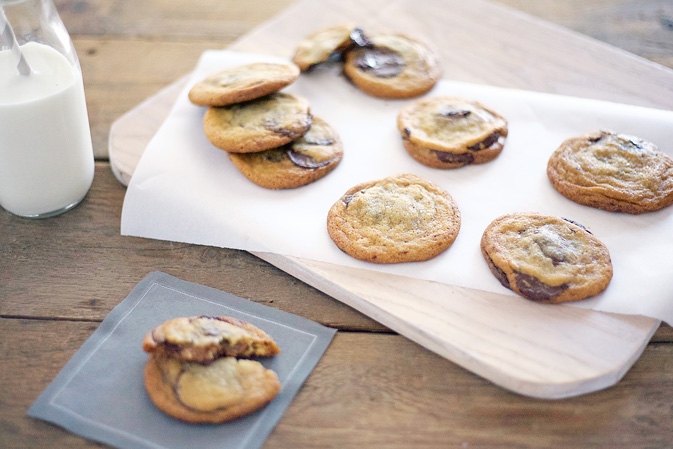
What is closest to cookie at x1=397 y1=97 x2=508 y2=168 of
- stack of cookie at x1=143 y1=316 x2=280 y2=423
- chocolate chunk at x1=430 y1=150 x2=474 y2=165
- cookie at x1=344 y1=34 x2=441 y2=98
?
chocolate chunk at x1=430 y1=150 x2=474 y2=165

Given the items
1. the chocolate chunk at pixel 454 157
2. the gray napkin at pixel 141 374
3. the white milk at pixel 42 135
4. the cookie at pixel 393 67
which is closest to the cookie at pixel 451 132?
the chocolate chunk at pixel 454 157

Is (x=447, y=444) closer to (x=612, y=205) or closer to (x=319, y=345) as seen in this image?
(x=319, y=345)

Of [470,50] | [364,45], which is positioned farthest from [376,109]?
[470,50]

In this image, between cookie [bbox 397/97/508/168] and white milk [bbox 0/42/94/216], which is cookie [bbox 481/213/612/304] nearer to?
cookie [bbox 397/97/508/168]

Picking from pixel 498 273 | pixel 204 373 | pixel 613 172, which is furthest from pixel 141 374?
pixel 613 172

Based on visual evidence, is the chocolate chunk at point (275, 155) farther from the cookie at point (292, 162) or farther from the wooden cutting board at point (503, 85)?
the wooden cutting board at point (503, 85)

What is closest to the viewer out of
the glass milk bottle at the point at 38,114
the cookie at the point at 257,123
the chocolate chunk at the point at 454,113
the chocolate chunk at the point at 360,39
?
the glass milk bottle at the point at 38,114
